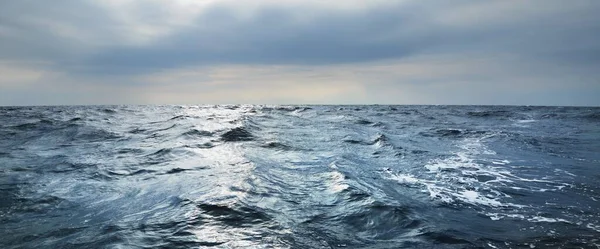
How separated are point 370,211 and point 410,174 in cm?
465

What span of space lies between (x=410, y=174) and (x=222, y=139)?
35.2ft

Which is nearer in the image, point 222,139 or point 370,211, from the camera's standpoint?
point 370,211

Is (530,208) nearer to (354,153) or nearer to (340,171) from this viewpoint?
(340,171)

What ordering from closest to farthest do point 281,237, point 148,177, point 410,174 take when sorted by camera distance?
point 281,237
point 148,177
point 410,174

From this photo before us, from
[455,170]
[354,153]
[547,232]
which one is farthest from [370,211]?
[354,153]

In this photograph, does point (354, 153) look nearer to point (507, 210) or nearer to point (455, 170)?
point (455, 170)

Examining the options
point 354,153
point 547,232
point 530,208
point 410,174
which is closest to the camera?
point 547,232

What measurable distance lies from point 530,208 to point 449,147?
415 inches

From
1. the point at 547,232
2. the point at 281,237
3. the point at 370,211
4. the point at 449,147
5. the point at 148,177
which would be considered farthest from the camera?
the point at 449,147

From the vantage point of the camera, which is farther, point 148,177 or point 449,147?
point 449,147

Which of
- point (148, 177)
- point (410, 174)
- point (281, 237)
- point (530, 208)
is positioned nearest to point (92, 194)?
point (148, 177)

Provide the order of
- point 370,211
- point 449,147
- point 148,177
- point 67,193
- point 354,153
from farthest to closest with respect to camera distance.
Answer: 1. point 449,147
2. point 354,153
3. point 148,177
4. point 67,193
5. point 370,211

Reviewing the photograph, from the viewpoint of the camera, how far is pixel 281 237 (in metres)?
5.48

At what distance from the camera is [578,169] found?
11.6 metres
